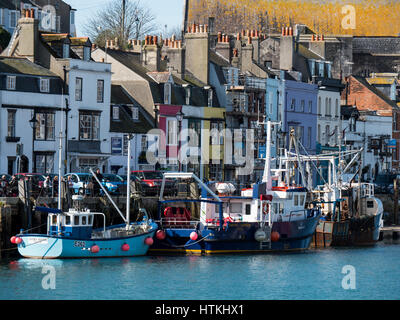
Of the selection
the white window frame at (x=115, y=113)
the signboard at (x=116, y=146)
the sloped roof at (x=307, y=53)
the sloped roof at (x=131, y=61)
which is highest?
the sloped roof at (x=307, y=53)

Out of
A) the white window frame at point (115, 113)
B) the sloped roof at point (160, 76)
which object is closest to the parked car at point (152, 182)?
the white window frame at point (115, 113)

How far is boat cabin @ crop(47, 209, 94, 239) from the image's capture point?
51906 mm

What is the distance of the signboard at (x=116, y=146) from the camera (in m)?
73.9

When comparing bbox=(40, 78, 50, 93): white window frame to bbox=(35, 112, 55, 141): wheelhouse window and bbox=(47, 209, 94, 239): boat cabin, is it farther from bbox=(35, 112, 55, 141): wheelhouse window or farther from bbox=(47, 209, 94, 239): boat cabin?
bbox=(47, 209, 94, 239): boat cabin

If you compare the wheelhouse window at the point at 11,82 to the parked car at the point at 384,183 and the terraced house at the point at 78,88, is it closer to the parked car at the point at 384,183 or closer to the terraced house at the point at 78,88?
the terraced house at the point at 78,88

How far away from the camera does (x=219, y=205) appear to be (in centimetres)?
5534

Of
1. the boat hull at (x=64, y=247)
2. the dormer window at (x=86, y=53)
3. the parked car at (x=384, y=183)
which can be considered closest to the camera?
the boat hull at (x=64, y=247)

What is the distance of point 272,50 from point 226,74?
1139 centimetres

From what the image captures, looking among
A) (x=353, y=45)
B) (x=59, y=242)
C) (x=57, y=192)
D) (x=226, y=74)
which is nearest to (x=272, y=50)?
(x=226, y=74)

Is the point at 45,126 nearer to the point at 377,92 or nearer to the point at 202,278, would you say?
the point at 202,278

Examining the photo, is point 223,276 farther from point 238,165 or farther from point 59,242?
point 238,165

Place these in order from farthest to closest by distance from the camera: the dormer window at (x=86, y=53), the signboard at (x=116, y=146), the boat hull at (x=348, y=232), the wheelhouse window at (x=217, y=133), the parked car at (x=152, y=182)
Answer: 1. the wheelhouse window at (x=217, y=133)
2. the dormer window at (x=86, y=53)
3. the signboard at (x=116, y=146)
4. the parked car at (x=152, y=182)
5. the boat hull at (x=348, y=232)

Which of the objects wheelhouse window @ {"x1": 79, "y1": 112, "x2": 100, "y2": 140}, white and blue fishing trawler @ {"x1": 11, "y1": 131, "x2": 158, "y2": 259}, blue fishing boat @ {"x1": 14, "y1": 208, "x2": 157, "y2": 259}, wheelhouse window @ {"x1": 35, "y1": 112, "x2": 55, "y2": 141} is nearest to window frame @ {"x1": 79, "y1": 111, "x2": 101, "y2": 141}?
wheelhouse window @ {"x1": 79, "y1": 112, "x2": 100, "y2": 140}

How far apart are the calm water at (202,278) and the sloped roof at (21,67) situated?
2028cm
